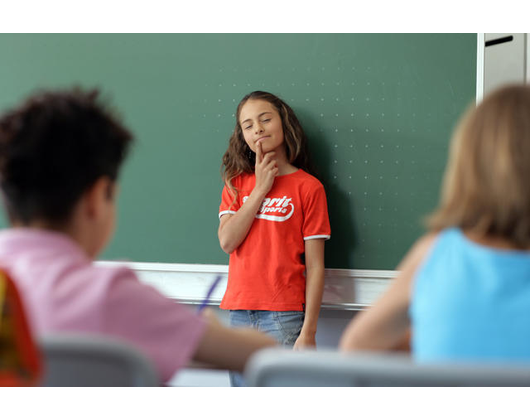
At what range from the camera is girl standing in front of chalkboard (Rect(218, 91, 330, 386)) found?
2.09 meters

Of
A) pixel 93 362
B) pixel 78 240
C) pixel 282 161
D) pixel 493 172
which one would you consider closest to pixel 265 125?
pixel 282 161

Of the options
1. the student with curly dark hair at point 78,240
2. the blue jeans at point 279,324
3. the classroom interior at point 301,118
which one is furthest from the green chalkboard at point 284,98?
the student with curly dark hair at point 78,240

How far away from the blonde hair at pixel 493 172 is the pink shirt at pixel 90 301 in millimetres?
407

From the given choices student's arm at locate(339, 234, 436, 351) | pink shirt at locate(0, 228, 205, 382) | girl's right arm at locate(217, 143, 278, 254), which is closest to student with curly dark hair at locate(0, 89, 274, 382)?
pink shirt at locate(0, 228, 205, 382)

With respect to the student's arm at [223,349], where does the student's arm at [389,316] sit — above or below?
above

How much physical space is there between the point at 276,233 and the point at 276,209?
0.09m

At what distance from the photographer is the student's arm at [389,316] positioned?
79 cm

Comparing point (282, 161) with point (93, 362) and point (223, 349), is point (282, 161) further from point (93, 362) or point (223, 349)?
point (93, 362)

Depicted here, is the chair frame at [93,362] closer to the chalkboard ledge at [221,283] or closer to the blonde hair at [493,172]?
the blonde hair at [493,172]

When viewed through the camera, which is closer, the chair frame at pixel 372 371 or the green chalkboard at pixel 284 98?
the chair frame at pixel 372 371

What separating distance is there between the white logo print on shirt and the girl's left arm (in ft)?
0.43

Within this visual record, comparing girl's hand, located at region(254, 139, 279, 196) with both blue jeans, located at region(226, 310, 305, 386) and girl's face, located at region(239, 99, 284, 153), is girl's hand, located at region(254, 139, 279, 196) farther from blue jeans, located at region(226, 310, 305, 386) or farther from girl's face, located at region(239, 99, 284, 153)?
blue jeans, located at region(226, 310, 305, 386)
